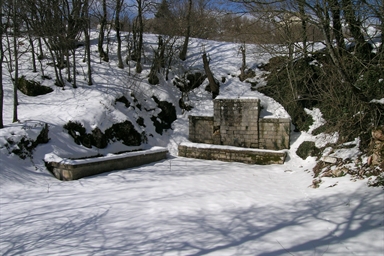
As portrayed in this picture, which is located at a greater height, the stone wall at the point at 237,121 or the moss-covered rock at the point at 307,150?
the stone wall at the point at 237,121

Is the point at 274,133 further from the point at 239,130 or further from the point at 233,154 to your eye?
the point at 233,154

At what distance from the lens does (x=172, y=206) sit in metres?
5.24

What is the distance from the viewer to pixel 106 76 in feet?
45.8

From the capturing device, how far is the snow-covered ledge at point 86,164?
7.40 meters

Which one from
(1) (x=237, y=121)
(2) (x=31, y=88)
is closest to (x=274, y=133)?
(1) (x=237, y=121)

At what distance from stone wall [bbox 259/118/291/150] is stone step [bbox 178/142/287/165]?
2.91 ft

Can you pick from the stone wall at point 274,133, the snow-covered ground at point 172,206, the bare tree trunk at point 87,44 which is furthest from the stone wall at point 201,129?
the bare tree trunk at point 87,44

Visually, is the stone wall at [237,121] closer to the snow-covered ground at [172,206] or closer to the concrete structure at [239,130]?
the concrete structure at [239,130]

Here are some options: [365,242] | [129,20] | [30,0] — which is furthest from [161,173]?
[129,20]

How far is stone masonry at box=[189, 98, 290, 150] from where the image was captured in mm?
11070

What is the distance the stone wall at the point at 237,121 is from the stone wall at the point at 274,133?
0.77ft

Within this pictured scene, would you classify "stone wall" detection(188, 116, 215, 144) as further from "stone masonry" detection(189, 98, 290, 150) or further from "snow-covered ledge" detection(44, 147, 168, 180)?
"snow-covered ledge" detection(44, 147, 168, 180)

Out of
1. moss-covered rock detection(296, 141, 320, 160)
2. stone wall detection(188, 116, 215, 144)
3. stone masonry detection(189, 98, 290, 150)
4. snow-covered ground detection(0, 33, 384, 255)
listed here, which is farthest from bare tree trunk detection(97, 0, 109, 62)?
moss-covered rock detection(296, 141, 320, 160)

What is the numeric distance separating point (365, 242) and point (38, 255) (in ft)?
13.3
